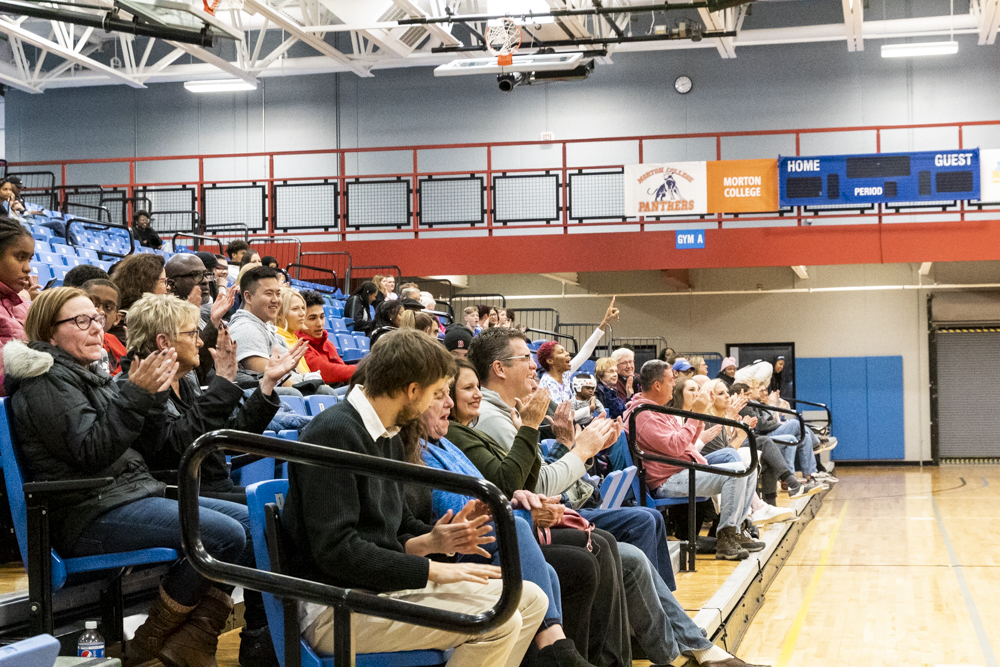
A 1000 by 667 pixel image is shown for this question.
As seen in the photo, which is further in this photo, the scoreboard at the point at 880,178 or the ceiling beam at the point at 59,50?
the ceiling beam at the point at 59,50

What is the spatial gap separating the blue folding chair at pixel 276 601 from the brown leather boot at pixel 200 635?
49cm

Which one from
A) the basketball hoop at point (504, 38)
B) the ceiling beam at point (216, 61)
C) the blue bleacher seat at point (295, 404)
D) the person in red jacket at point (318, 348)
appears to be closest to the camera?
the blue bleacher seat at point (295, 404)

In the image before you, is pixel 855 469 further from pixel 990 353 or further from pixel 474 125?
pixel 474 125

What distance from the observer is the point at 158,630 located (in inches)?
103

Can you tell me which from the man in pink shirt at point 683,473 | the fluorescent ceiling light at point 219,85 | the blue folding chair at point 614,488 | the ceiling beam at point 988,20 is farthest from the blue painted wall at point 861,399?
the blue folding chair at point 614,488

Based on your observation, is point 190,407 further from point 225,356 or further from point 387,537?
point 387,537

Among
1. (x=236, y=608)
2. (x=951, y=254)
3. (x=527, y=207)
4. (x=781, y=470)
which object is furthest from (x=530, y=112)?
(x=236, y=608)

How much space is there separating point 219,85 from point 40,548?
14453mm

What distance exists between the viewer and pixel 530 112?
1639 centimetres

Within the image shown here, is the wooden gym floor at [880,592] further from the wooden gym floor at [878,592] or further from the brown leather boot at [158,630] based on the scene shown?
the brown leather boot at [158,630]

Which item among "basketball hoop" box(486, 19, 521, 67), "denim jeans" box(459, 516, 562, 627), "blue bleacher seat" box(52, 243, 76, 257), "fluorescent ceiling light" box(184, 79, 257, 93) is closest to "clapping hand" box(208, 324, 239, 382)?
"denim jeans" box(459, 516, 562, 627)

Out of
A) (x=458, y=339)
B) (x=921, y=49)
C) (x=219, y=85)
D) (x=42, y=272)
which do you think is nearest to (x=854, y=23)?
(x=921, y=49)

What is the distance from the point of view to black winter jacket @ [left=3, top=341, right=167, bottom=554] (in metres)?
2.53

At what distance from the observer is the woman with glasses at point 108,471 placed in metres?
2.54
